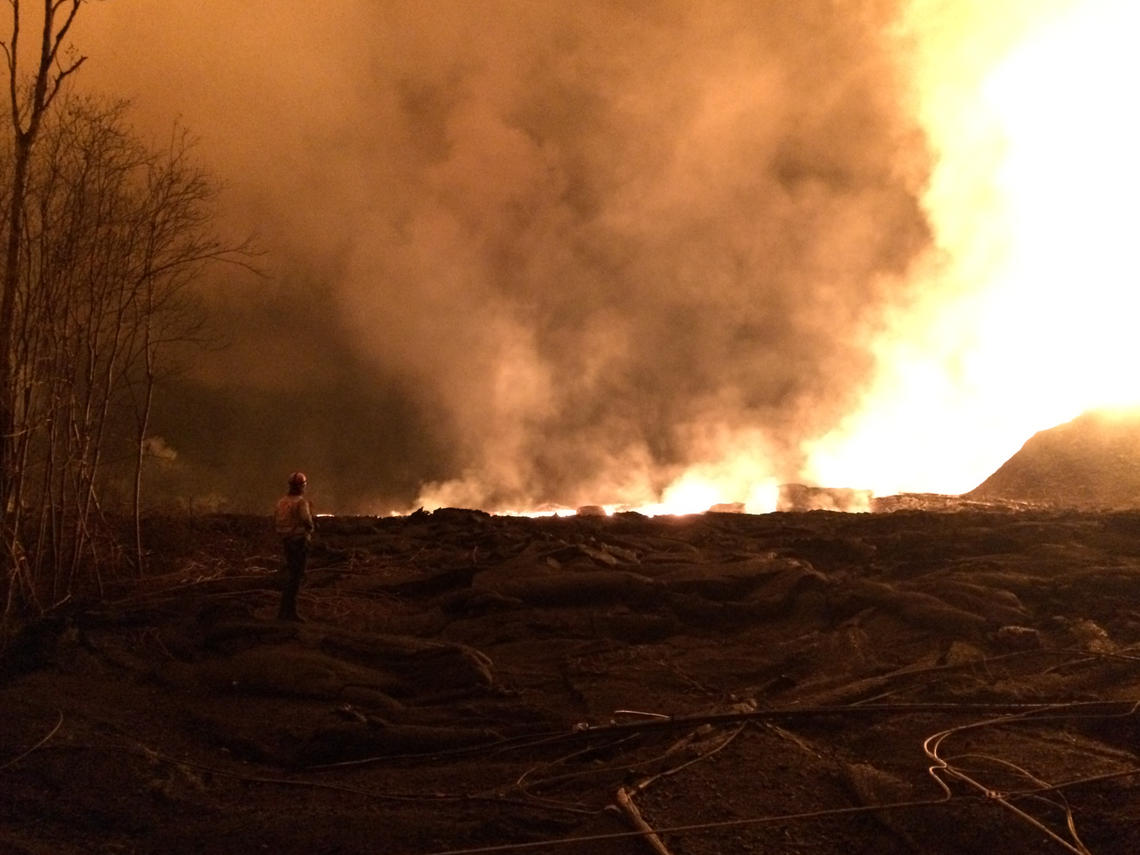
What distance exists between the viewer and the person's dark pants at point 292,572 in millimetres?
10797

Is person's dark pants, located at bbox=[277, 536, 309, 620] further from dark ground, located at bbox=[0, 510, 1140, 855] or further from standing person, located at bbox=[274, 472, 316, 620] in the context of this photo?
dark ground, located at bbox=[0, 510, 1140, 855]

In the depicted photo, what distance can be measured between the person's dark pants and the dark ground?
528 mm

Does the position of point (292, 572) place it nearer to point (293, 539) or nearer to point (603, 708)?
point (293, 539)

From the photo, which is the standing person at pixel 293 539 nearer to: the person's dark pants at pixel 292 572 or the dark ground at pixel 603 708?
the person's dark pants at pixel 292 572

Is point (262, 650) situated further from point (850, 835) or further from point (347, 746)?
point (850, 835)

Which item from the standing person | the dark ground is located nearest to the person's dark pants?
the standing person

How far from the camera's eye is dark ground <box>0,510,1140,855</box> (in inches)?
225

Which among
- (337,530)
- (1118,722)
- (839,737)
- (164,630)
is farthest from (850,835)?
(337,530)

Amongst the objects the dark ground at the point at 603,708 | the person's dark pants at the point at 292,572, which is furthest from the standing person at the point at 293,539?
the dark ground at the point at 603,708

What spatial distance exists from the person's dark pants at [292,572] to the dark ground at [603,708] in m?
0.53

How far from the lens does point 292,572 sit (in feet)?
35.3

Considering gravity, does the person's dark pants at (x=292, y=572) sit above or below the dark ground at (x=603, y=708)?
above

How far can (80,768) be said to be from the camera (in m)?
6.61

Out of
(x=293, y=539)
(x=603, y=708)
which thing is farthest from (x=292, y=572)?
(x=603, y=708)
